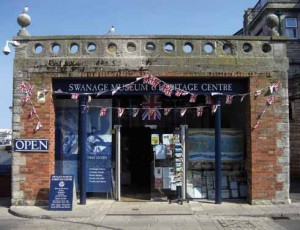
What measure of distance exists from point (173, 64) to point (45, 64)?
346cm

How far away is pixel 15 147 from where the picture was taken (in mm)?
12789

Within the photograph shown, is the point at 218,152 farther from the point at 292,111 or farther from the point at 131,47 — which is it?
the point at 292,111

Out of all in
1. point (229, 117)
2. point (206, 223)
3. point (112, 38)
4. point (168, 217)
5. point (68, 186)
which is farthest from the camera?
point (229, 117)

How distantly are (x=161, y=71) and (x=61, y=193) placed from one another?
4.13 metres

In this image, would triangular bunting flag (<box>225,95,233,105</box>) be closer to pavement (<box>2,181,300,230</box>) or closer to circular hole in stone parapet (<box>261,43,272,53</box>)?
circular hole in stone parapet (<box>261,43,272,53</box>)

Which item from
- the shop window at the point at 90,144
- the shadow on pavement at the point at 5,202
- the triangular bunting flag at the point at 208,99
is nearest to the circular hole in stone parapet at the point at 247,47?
the triangular bunting flag at the point at 208,99

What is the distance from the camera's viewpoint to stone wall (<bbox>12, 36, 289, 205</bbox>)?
41.9 feet

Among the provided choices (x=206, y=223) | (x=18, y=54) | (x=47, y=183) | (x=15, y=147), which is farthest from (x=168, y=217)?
(x=18, y=54)

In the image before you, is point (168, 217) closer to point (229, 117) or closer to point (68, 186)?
point (68, 186)

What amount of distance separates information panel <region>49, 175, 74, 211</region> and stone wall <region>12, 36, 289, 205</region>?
0.63 metres

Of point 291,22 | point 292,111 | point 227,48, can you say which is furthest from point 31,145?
point 291,22

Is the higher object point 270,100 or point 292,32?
point 292,32

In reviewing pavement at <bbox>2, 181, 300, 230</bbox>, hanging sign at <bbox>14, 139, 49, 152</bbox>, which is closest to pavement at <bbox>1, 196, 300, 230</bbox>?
pavement at <bbox>2, 181, 300, 230</bbox>

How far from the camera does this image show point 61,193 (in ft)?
39.8
